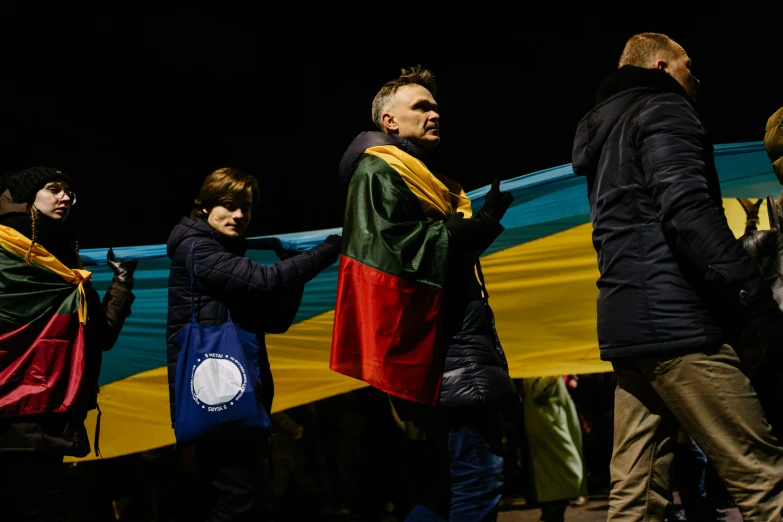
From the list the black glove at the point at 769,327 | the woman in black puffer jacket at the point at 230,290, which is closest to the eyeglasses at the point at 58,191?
the woman in black puffer jacket at the point at 230,290

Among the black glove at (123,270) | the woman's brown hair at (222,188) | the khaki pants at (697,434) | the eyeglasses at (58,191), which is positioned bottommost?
the khaki pants at (697,434)

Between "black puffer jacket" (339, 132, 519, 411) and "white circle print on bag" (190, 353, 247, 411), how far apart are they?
2.35ft

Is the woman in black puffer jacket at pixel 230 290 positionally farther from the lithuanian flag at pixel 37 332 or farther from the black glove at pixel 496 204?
the black glove at pixel 496 204

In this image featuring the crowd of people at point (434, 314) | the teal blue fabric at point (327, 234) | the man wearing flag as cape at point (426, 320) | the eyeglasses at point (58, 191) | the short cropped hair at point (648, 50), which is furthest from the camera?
the teal blue fabric at point (327, 234)

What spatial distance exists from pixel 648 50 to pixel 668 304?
91cm

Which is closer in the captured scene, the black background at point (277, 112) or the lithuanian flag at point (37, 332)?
the lithuanian flag at point (37, 332)

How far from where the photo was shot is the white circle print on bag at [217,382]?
3152mm

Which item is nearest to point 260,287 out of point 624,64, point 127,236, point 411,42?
point 624,64

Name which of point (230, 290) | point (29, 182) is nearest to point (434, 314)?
point (230, 290)

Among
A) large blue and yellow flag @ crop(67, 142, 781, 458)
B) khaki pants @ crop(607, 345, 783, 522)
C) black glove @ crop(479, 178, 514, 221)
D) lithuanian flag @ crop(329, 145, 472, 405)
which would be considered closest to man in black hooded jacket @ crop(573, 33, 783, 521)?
khaki pants @ crop(607, 345, 783, 522)

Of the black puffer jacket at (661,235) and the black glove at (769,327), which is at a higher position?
the black puffer jacket at (661,235)

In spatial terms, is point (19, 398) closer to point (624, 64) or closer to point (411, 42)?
point (624, 64)

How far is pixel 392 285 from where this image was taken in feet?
8.73

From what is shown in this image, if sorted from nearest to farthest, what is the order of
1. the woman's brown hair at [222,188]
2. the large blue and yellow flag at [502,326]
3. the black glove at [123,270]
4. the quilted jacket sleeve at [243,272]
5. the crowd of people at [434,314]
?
the crowd of people at [434,314], the quilted jacket sleeve at [243,272], the woman's brown hair at [222,188], the black glove at [123,270], the large blue and yellow flag at [502,326]
